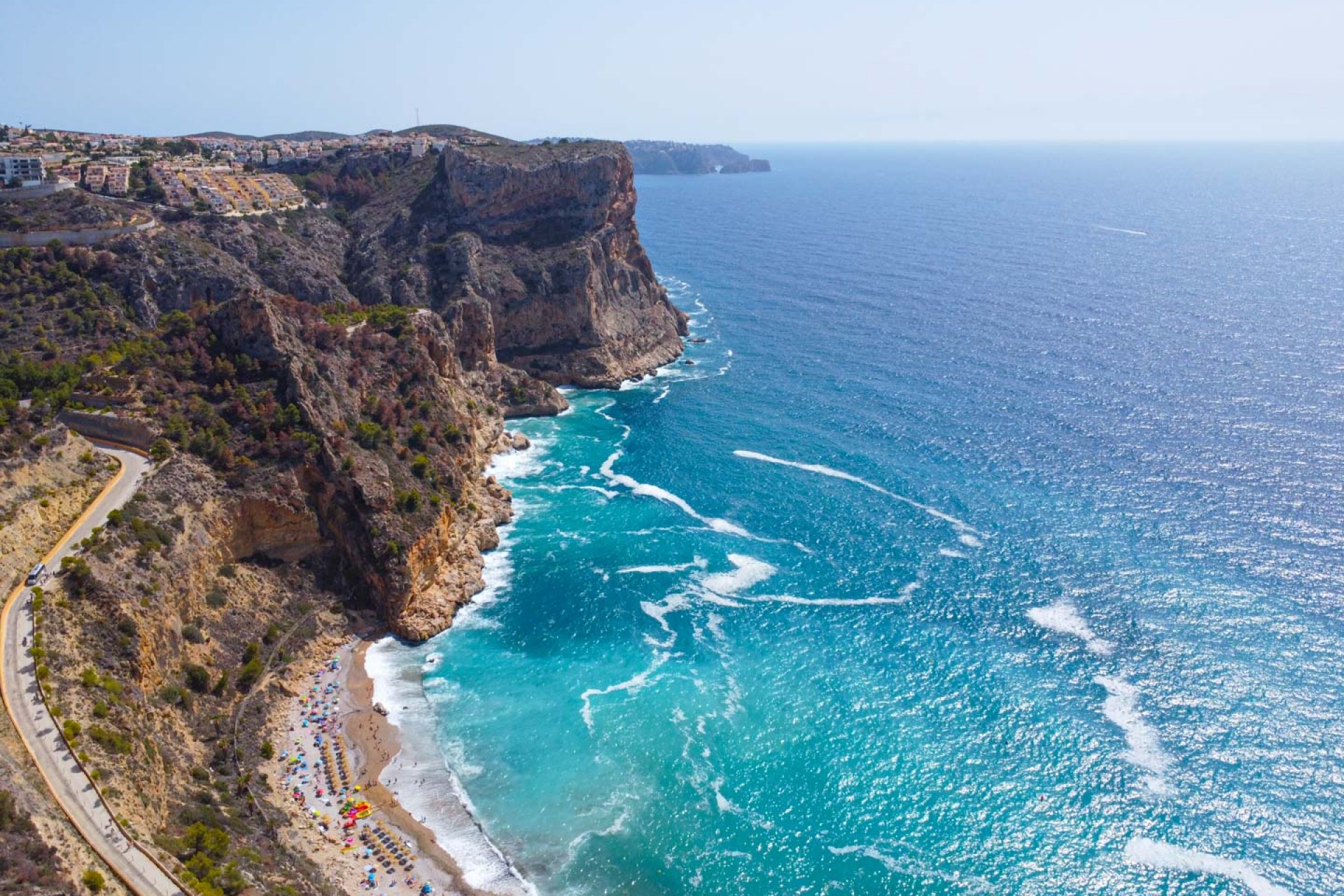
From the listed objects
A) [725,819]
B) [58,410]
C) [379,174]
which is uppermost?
[379,174]

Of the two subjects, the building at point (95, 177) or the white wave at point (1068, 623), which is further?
the building at point (95, 177)

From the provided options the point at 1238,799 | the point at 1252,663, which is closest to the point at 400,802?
the point at 1238,799

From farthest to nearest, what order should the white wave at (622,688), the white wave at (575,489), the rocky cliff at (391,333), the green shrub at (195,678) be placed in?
the white wave at (575,489), the rocky cliff at (391,333), the white wave at (622,688), the green shrub at (195,678)

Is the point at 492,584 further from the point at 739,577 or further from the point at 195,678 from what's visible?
the point at 195,678

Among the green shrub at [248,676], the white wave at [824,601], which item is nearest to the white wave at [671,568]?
the white wave at [824,601]

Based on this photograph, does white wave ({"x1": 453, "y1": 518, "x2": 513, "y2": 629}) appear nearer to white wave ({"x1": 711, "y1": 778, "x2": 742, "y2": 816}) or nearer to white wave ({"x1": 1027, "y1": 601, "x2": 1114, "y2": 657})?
white wave ({"x1": 711, "y1": 778, "x2": 742, "y2": 816})

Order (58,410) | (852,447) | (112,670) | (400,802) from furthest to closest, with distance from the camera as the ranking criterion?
(852,447), (58,410), (400,802), (112,670)

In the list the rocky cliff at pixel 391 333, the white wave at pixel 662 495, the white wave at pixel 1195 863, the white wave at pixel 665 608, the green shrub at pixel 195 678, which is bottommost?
the white wave at pixel 1195 863

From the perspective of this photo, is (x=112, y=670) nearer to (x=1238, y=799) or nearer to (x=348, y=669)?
(x=348, y=669)

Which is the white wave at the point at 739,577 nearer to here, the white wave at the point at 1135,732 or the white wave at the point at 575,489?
the white wave at the point at 575,489
